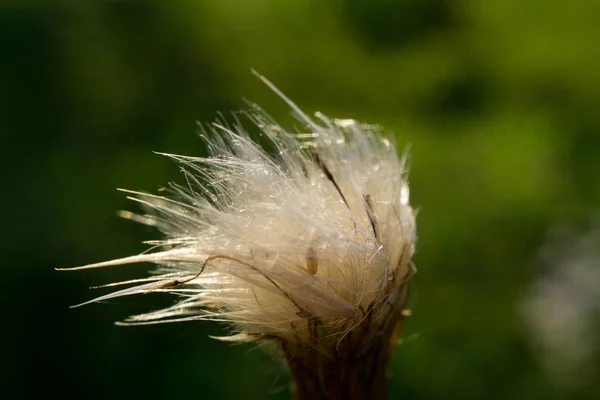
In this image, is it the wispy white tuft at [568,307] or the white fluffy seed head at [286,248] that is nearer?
the white fluffy seed head at [286,248]

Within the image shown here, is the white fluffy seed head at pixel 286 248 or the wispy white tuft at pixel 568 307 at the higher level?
the wispy white tuft at pixel 568 307

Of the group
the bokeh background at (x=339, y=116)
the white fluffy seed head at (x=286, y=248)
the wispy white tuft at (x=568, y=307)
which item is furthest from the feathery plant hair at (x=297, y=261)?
the wispy white tuft at (x=568, y=307)

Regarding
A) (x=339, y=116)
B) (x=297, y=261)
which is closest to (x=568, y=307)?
(x=339, y=116)

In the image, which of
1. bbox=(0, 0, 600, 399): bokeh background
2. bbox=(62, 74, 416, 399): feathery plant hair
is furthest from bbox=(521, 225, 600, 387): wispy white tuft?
bbox=(62, 74, 416, 399): feathery plant hair

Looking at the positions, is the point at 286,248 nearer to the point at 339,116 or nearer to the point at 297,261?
the point at 297,261

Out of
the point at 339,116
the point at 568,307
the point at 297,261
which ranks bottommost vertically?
the point at 297,261

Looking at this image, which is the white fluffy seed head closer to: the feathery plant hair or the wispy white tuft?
the feathery plant hair

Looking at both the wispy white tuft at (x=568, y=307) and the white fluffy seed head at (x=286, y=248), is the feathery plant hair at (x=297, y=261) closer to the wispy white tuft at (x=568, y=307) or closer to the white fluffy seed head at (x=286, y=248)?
the white fluffy seed head at (x=286, y=248)
